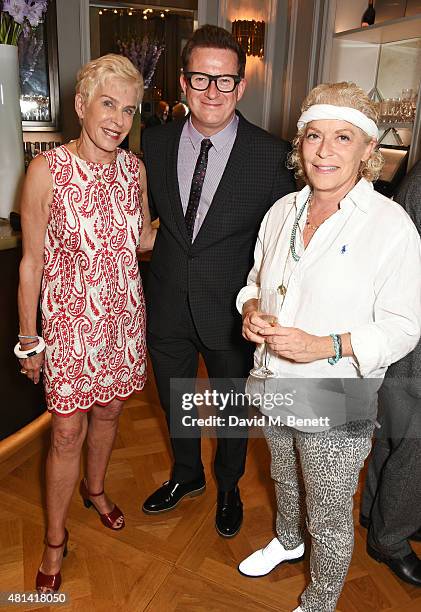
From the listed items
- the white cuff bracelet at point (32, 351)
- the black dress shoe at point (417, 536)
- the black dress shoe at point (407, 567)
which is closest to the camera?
the white cuff bracelet at point (32, 351)

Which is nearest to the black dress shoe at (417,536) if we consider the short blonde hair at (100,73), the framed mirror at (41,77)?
the short blonde hair at (100,73)

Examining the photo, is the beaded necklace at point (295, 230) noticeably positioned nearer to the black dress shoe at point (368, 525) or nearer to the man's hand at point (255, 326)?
the man's hand at point (255, 326)

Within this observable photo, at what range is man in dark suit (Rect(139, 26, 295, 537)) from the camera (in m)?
1.80

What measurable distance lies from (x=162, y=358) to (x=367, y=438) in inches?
36.3

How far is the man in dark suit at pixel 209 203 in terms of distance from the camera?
70.9 inches

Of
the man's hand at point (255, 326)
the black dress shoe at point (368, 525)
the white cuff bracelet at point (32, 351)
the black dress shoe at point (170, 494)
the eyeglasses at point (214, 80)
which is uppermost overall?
the eyeglasses at point (214, 80)

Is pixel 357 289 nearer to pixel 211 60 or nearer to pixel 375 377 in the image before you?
pixel 375 377

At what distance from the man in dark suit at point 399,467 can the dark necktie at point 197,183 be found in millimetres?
674

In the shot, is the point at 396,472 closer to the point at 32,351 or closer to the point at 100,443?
the point at 100,443

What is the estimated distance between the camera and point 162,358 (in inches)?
84.5

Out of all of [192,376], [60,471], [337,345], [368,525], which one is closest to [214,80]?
[337,345]

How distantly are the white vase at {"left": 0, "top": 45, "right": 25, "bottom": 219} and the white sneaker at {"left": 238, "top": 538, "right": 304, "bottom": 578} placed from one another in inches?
74.2

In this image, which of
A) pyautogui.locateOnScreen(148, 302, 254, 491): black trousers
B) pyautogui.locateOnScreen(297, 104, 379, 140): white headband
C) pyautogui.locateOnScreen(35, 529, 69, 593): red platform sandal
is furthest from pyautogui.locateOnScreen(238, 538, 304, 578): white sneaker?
pyautogui.locateOnScreen(297, 104, 379, 140): white headband

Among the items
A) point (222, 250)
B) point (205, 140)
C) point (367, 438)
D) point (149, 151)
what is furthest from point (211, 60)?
point (367, 438)
